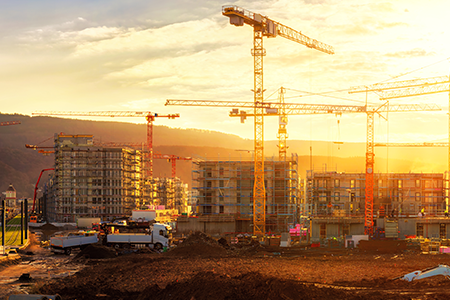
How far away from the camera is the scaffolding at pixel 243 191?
7975 cm

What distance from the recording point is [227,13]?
→ 7281 centimetres

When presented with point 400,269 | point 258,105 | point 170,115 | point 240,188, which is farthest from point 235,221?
point 170,115

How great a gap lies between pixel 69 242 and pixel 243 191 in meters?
37.9

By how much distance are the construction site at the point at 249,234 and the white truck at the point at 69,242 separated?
0.17 meters

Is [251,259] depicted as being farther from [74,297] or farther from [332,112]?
[332,112]

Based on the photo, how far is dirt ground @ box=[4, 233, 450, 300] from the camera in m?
24.6

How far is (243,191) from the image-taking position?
81688mm

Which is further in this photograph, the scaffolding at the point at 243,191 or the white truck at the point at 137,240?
the scaffolding at the point at 243,191

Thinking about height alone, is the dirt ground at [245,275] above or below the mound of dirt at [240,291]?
below

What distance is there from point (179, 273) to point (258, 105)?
5151cm

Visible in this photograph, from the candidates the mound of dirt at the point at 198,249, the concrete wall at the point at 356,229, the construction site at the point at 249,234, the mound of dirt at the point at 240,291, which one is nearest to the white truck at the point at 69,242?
the construction site at the point at 249,234

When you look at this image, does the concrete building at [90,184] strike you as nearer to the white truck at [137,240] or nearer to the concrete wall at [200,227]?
the concrete wall at [200,227]

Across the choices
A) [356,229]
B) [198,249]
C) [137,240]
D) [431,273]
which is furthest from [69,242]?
[356,229]

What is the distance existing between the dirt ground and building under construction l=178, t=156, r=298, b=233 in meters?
26.4
